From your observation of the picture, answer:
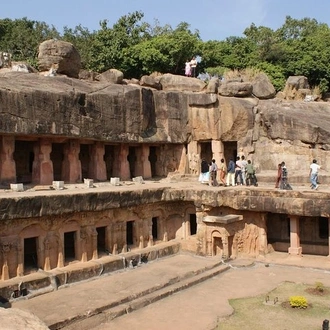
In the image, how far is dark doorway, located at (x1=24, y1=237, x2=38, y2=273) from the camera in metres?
13.6

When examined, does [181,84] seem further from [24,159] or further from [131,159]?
[24,159]

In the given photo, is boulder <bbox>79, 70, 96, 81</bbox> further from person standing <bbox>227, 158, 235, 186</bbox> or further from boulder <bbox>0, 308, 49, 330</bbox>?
boulder <bbox>0, 308, 49, 330</bbox>

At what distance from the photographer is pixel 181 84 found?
78.0ft

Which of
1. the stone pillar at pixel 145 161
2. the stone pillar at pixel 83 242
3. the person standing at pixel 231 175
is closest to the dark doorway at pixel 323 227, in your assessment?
the person standing at pixel 231 175

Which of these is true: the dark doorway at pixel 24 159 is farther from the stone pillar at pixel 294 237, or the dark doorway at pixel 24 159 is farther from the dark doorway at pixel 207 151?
the stone pillar at pixel 294 237

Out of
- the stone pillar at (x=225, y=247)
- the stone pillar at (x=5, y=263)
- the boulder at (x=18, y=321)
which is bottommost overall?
the stone pillar at (x=225, y=247)

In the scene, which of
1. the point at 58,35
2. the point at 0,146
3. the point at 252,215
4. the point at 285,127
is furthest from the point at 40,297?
the point at 58,35

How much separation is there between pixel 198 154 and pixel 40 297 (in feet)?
39.7

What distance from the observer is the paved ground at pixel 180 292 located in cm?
1088

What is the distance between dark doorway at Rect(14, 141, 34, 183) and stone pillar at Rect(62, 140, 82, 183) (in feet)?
4.54

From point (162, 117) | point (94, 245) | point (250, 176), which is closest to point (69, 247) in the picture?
point (94, 245)

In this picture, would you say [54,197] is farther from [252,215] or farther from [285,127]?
[285,127]

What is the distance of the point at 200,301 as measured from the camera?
12312 millimetres

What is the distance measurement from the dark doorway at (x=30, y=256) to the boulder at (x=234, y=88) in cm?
1228
